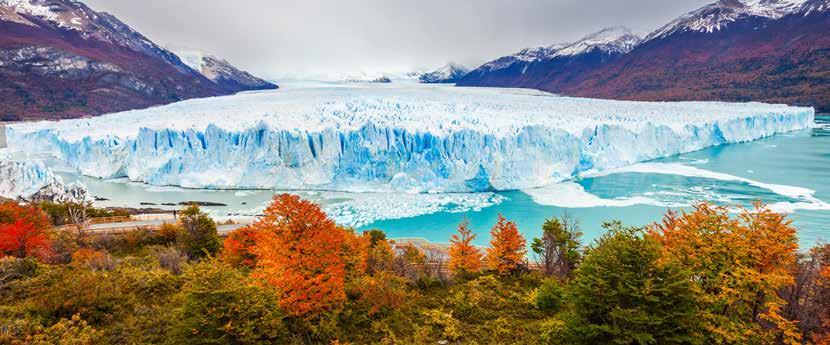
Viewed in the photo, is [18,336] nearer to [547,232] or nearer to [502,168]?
[547,232]

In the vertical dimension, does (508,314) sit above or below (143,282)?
below

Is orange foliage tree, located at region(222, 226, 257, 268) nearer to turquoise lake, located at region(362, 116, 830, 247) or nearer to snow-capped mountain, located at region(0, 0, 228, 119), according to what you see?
turquoise lake, located at region(362, 116, 830, 247)

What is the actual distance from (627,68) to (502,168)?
7953 cm

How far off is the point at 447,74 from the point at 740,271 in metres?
145

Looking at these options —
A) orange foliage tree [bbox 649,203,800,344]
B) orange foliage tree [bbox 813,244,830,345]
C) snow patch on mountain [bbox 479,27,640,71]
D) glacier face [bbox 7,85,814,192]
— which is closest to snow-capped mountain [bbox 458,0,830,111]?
snow patch on mountain [bbox 479,27,640,71]

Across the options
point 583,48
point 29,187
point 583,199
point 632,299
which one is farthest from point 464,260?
point 583,48

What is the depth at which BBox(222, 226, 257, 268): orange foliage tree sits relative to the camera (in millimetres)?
9812

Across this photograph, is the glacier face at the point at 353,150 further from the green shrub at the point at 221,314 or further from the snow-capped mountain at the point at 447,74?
the snow-capped mountain at the point at 447,74

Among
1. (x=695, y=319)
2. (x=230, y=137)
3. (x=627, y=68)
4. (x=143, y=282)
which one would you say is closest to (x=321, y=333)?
(x=143, y=282)

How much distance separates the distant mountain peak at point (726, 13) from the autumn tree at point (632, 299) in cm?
10462

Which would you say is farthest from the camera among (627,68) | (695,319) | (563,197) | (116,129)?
(627,68)

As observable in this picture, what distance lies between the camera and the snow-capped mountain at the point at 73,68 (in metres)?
62.3

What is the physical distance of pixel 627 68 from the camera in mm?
88125

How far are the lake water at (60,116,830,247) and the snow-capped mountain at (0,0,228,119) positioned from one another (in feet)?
158
